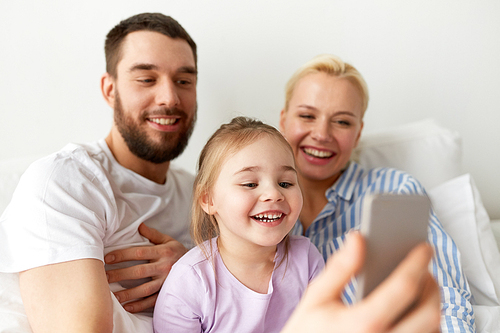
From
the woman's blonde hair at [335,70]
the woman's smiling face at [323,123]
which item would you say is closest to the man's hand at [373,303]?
the woman's smiling face at [323,123]

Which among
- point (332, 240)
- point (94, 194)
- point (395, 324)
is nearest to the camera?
point (395, 324)

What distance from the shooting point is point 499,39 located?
7.29 feet

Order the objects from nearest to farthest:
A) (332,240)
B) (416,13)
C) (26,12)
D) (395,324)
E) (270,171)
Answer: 1. (395,324)
2. (270,171)
3. (332,240)
4. (26,12)
5. (416,13)

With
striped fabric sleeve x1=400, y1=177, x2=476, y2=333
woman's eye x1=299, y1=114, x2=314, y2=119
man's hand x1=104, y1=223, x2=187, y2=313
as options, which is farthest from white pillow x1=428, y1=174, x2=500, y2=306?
man's hand x1=104, y1=223, x2=187, y2=313

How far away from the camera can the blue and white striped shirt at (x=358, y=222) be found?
1.26 meters

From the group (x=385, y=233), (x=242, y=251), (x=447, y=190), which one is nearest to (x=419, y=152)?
(x=447, y=190)

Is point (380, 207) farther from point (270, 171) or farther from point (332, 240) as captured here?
point (332, 240)

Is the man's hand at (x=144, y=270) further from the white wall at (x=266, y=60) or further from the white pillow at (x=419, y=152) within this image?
the white pillow at (x=419, y=152)

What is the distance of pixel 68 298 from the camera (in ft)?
3.43

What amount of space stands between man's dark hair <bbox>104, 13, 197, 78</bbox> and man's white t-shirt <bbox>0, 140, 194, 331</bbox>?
0.36 metres

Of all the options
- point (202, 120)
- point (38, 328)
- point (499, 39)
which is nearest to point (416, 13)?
point (499, 39)

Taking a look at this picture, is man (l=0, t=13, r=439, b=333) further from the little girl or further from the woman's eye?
the woman's eye

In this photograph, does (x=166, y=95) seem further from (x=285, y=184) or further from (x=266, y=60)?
(x=266, y=60)

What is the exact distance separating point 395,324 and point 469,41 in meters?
2.16
